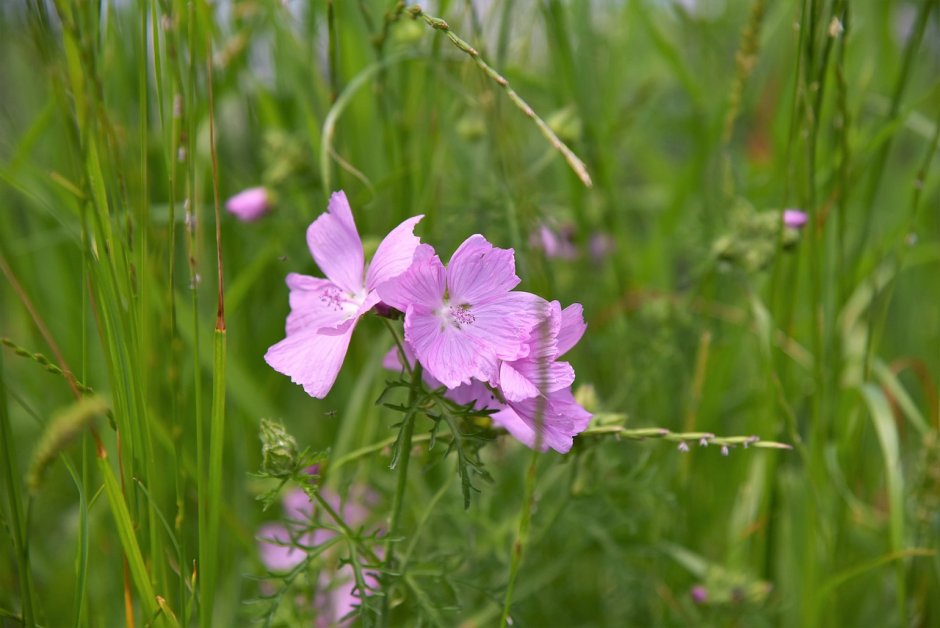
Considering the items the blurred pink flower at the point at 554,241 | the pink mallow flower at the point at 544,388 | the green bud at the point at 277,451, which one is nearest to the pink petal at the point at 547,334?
the pink mallow flower at the point at 544,388

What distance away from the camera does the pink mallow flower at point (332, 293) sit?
0.80 metres

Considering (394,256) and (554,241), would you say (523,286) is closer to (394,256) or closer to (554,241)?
(554,241)

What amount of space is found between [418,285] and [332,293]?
0.16m

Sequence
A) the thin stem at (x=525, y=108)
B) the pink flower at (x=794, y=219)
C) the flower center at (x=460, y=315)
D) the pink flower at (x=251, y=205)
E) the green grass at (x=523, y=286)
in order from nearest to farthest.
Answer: the thin stem at (x=525, y=108) → the flower center at (x=460, y=315) → the green grass at (x=523, y=286) → the pink flower at (x=794, y=219) → the pink flower at (x=251, y=205)

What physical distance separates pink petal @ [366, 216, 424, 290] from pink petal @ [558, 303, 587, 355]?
6.5 inches

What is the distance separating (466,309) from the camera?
0.83m

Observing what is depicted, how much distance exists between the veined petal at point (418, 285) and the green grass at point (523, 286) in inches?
4.4

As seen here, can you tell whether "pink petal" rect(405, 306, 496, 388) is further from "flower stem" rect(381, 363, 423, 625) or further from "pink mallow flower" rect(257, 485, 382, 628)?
"pink mallow flower" rect(257, 485, 382, 628)

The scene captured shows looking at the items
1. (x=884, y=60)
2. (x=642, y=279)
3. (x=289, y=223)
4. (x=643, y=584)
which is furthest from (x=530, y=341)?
(x=884, y=60)

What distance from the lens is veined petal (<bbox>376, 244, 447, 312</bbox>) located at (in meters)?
0.80

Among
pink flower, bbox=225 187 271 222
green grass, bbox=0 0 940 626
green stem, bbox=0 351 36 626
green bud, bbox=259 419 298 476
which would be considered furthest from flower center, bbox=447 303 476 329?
pink flower, bbox=225 187 271 222

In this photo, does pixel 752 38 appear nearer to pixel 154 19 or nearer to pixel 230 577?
pixel 154 19

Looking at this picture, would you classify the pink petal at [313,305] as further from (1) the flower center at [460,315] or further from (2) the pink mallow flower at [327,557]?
(2) the pink mallow flower at [327,557]

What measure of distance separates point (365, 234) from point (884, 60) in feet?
3.54
